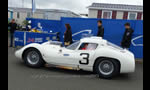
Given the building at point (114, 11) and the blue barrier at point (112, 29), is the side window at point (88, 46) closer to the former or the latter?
the blue barrier at point (112, 29)

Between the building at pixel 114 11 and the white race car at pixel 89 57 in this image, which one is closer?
the white race car at pixel 89 57

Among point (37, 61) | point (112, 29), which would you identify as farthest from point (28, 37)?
point (112, 29)

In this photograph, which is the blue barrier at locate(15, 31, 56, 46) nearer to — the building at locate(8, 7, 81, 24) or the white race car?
the white race car

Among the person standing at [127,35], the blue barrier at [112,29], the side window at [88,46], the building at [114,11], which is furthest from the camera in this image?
the building at [114,11]

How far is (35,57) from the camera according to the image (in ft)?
13.9

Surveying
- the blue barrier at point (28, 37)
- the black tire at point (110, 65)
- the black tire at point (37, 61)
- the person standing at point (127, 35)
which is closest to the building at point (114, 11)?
the blue barrier at point (28, 37)

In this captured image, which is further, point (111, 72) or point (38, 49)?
point (38, 49)

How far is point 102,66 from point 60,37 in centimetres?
401

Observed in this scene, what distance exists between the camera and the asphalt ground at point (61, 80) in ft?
10.1

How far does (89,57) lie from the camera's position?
3.73 meters

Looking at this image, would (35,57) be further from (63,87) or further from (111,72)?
(111,72)

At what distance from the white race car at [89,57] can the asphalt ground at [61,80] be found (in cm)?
25
